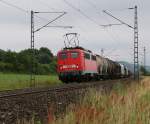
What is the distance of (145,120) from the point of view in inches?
365

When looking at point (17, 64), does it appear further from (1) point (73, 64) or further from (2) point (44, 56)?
(1) point (73, 64)

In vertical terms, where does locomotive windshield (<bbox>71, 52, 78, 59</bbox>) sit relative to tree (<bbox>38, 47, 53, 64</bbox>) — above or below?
below

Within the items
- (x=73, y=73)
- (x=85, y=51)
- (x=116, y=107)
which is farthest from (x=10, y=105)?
(x=85, y=51)

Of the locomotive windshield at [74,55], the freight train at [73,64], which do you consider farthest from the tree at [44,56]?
the locomotive windshield at [74,55]

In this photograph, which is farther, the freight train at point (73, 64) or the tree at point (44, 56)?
the tree at point (44, 56)

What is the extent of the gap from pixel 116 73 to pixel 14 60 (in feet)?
99.9

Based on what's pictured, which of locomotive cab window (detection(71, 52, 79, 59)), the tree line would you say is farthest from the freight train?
the tree line

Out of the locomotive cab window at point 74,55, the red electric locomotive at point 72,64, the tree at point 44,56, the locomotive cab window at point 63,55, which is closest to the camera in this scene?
the red electric locomotive at point 72,64

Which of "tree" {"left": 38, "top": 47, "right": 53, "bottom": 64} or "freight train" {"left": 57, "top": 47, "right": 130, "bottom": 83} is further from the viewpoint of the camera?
"tree" {"left": 38, "top": 47, "right": 53, "bottom": 64}

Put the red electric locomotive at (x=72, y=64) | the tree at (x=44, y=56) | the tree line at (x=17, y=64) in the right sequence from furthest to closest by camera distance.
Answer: the tree at (x=44, y=56)
the tree line at (x=17, y=64)
the red electric locomotive at (x=72, y=64)

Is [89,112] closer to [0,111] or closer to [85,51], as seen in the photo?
[0,111]

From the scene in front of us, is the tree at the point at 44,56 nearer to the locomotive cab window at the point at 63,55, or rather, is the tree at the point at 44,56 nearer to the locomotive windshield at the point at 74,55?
the locomotive cab window at the point at 63,55

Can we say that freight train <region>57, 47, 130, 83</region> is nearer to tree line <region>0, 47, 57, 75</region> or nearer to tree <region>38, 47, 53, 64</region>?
tree line <region>0, 47, 57, 75</region>

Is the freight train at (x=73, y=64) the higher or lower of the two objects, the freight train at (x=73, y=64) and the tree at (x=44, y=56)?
Result: the lower
